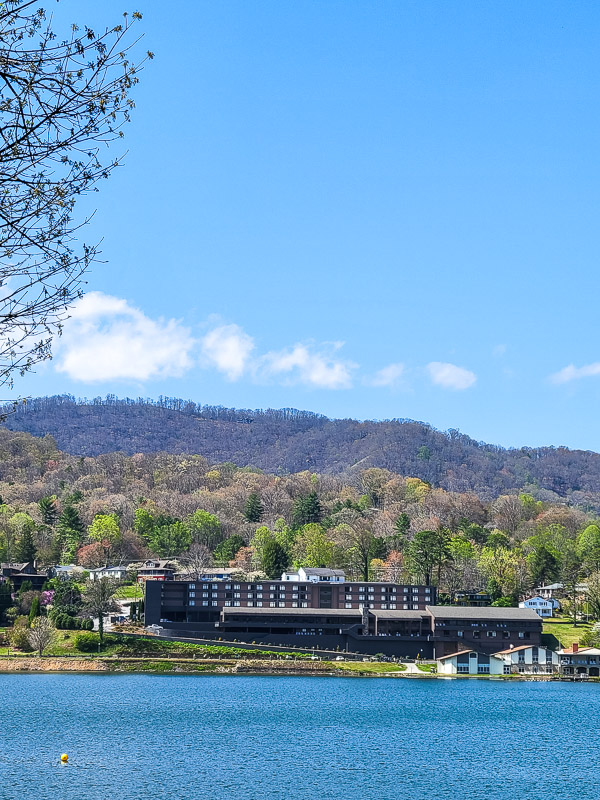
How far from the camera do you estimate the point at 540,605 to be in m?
93.7

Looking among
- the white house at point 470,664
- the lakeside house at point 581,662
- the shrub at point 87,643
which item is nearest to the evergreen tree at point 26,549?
the shrub at point 87,643

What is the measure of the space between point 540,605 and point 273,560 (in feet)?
95.6

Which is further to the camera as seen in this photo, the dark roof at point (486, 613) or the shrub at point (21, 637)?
the dark roof at point (486, 613)

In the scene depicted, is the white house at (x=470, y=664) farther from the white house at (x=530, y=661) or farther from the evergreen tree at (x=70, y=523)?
the evergreen tree at (x=70, y=523)

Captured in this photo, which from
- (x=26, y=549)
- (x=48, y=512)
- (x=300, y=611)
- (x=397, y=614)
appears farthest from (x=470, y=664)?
(x=48, y=512)

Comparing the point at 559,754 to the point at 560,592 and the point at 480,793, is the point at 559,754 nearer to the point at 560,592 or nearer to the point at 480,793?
the point at 480,793

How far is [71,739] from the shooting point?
39156 mm

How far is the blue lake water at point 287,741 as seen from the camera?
3095 cm

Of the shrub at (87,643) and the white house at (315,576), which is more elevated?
the white house at (315,576)

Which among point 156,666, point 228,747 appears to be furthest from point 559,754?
point 156,666

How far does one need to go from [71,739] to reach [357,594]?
52.0 metres

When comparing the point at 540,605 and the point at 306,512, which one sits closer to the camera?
the point at 540,605

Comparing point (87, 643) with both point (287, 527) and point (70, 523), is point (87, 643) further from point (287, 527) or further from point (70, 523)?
point (287, 527)

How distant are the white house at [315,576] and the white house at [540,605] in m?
18.8
